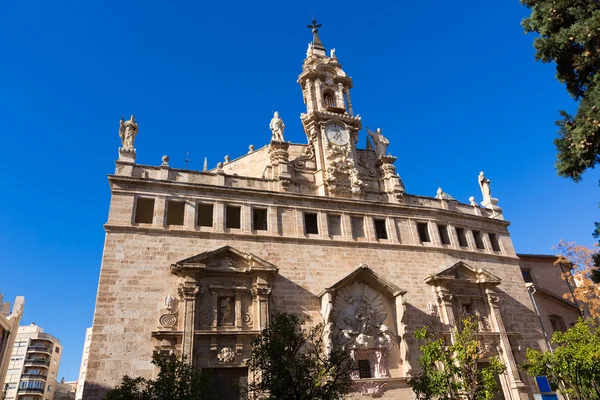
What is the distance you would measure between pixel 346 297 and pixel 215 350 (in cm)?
672

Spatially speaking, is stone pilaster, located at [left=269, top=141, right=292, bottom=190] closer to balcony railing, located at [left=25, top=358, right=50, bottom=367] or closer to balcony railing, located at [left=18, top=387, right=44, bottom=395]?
balcony railing, located at [left=18, top=387, right=44, bottom=395]

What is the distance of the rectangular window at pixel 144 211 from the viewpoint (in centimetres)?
1952

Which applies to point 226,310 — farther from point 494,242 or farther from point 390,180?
point 494,242

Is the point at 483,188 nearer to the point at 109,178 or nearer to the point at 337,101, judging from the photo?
the point at 337,101

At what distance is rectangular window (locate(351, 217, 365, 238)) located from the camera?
22781 mm

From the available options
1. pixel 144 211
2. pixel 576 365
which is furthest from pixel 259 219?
pixel 576 365

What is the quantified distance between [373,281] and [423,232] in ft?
18.6

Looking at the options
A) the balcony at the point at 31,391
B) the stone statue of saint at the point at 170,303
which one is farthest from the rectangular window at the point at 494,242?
the balcony at the point at 31,391

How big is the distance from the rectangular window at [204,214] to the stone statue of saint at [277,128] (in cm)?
561

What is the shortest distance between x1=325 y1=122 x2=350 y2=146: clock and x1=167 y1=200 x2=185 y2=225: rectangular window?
9.71 m

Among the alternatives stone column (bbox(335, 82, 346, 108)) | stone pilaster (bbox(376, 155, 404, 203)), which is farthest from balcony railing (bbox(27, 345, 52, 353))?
stone pilaster (bbox(376, 155, 404, 203))

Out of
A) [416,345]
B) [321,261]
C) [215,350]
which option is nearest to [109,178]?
[215,350]

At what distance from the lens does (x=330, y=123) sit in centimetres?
2569

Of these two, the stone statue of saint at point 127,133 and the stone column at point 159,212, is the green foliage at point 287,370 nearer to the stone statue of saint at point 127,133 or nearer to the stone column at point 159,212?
the stone column at point 159,212
